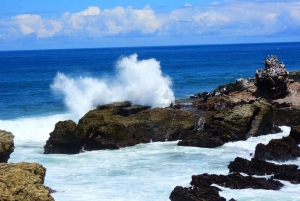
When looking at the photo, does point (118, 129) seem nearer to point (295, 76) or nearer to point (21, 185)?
point (21, 185)

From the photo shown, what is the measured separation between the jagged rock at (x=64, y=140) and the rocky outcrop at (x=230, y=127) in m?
4.42

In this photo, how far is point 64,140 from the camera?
70.3 feet

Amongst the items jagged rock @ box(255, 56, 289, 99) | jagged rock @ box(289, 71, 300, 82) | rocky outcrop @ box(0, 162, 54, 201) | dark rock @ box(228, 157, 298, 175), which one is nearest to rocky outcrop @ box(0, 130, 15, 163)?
rocky outcrop @ box(0, 162, 54, 201)

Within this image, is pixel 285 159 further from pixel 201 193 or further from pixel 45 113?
pixel 45 113

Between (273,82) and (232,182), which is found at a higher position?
(273,82)

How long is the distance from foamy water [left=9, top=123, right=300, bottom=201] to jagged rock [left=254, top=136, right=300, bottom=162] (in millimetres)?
1077

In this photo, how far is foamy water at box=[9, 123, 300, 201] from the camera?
49.4ft

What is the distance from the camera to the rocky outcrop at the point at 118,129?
21.5 m

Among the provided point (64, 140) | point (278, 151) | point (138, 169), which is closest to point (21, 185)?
point (138, 169)

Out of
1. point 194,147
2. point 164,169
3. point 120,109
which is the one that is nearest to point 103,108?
point 120,109

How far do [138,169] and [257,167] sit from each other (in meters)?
4.15

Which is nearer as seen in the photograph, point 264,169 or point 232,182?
point 232,182

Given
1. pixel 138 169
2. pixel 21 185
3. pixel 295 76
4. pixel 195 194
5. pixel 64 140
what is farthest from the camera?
pixel 295 76

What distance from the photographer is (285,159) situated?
1872 cm
